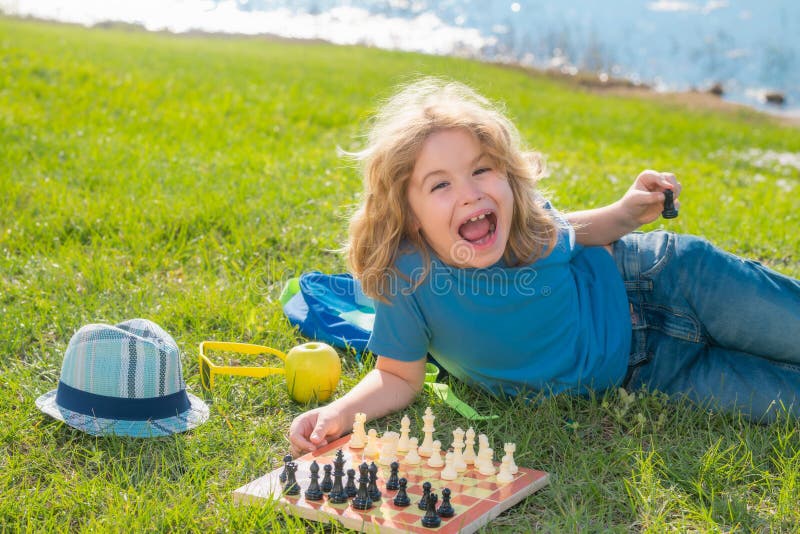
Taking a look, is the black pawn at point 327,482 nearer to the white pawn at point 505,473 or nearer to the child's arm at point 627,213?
the white pawn at point 505,473

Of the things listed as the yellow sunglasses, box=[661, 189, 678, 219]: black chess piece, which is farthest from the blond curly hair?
the yellow sunglasses

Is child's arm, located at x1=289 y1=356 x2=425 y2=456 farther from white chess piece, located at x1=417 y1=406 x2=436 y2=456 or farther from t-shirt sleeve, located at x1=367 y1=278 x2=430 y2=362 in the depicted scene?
white chess piece, located at x1=417 y1=406 x2=436 y2=456

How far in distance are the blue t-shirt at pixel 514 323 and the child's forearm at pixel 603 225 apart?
A: 0.49 ft

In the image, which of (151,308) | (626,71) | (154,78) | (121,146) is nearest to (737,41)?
(626,71)

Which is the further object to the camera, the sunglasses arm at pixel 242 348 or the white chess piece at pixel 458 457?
the sunglasses arm at pixel 242 348

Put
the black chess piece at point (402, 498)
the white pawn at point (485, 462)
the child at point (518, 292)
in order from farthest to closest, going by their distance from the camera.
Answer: the child at point (518, 292) < the white pawn at point (485, 462) < the black chess piece at point (402, 498)

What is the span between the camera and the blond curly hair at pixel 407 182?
3.04 meters

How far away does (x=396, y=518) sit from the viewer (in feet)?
7.41

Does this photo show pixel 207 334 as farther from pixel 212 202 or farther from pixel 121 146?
pixel 121 146

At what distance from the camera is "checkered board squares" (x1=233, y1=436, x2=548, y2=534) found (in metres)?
2.25

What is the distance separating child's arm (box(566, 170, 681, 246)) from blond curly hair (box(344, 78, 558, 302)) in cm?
19

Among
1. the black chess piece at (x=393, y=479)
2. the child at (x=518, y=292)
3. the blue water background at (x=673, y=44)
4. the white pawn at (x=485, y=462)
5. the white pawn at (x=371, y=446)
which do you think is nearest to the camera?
the black chess piece at (x=393, y=479)

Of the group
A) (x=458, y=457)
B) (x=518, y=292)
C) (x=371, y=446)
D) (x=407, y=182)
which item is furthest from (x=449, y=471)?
(x=407, y=182)

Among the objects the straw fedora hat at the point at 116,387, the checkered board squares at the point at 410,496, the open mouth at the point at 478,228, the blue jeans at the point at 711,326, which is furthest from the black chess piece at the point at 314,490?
the blue jeans at the point at 711,326
